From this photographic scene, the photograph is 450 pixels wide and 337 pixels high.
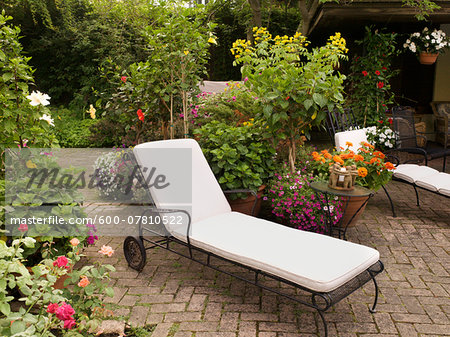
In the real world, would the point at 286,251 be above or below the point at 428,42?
below

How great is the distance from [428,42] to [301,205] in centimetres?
550

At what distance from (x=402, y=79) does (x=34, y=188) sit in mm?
9080

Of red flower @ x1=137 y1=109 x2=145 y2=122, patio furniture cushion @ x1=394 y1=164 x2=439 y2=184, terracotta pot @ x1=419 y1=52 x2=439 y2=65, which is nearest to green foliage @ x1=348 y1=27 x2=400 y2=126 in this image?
terracotta pot @ x1=419 y1=52 x2=439 y2=65

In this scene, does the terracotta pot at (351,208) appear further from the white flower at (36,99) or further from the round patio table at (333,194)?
the white flower at (36,99)

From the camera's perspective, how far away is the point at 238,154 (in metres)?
4.23

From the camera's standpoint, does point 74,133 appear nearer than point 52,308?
No

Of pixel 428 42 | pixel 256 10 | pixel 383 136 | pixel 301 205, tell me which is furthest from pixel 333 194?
pixel 256 10

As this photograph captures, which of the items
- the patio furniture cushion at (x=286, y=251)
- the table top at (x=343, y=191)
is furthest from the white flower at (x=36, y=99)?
the table top at (x=343, y=191)

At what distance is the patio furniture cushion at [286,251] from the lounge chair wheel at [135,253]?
0.38m

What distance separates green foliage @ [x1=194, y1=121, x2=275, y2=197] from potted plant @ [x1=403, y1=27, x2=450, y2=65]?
15.9 ft

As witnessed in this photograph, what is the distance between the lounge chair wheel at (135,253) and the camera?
11.1 feet

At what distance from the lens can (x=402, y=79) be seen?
9.39m

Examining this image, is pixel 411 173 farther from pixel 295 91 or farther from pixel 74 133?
pixel 74 133

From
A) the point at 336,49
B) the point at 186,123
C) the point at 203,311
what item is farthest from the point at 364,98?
the point at 203,311
